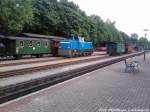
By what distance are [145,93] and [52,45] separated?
37.7 m

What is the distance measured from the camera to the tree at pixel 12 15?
46.7 metres

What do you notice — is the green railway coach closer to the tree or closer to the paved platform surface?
the tree

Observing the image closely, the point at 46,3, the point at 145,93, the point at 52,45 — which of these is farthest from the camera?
the point at 46,3

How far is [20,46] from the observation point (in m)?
40.1

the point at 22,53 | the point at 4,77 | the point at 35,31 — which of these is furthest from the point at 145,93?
the point at 35,31

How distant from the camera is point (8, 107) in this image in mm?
10594

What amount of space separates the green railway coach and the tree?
5.55 metres

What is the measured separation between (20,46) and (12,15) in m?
9.89

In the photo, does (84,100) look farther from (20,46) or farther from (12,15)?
(12,15)

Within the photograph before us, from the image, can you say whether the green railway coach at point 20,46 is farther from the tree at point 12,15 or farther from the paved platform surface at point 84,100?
the paved platform surface at point 84,100

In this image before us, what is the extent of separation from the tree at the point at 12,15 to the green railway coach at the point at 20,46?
5555mm

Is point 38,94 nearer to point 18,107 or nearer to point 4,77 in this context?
point 18,107

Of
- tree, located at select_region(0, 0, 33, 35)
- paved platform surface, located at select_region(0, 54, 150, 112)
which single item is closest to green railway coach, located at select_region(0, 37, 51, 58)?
tree, located at select_region(0, 0, 33, 35)

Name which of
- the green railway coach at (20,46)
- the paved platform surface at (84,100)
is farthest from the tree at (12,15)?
the paved platform surface at (84,100)
